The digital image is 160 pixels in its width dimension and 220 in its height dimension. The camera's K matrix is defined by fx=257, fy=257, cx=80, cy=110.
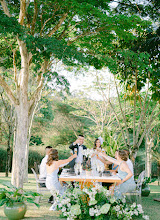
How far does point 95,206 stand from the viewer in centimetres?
429

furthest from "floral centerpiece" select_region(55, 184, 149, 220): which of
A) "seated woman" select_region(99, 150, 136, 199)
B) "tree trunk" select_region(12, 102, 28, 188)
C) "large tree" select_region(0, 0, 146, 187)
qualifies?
"large tree" select_region(0, 0, 146, 187)

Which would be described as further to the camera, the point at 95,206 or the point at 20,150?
the point at 20,150

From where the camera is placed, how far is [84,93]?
17.0 meters

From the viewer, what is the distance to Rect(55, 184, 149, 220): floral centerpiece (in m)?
4.27

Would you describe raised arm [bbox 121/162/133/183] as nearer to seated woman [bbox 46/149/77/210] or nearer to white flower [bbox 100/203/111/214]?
white flower [bbox 100/203/111/214]

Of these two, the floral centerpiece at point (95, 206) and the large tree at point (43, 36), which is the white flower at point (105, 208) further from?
the large tree at point (43, 36)

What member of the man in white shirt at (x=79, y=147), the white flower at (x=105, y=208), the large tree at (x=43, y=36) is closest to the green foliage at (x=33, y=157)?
the large tree at (x=43, y=36)

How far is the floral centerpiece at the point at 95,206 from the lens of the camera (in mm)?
4270

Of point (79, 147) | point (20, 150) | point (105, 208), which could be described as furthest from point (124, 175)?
point (20, 150)

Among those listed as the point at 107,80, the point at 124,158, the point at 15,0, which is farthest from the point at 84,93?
the point at 124,158

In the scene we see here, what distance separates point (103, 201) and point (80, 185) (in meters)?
0.62

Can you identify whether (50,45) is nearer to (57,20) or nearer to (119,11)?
(57,20)

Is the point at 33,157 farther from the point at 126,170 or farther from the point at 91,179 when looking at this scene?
the point at 91,179

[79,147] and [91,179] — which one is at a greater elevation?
[79,147]
